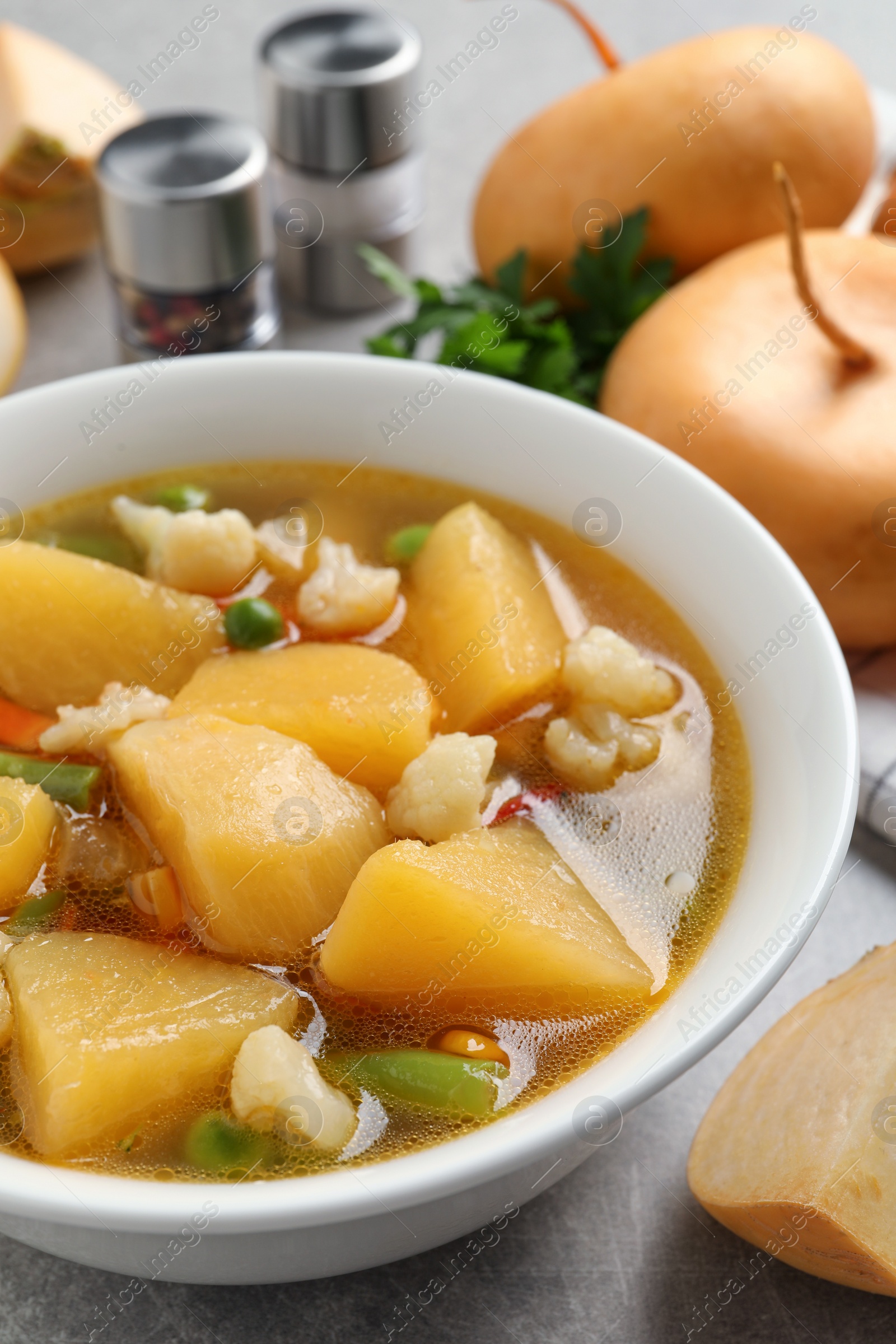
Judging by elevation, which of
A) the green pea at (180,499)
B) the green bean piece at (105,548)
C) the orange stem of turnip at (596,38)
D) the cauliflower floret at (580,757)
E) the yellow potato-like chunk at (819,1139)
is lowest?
the yellow potato-like chunk at (819,1139)

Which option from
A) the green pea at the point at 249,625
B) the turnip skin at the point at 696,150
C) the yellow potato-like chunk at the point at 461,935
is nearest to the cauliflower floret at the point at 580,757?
the yellow potato-like chunk at the point at 461,935

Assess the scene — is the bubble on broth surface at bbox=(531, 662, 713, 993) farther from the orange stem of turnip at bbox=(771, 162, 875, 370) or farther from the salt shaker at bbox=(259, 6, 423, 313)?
the salt shaker at bbox=(259, 6, 423, 313)

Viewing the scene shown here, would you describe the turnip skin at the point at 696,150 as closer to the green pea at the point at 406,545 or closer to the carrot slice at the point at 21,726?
the green pea at the point at 406,545

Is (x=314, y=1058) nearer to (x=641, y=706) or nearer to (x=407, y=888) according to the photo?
(x=407, y=888)

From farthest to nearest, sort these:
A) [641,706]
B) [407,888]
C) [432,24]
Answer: [432,24]
[641,706]
[407,888]

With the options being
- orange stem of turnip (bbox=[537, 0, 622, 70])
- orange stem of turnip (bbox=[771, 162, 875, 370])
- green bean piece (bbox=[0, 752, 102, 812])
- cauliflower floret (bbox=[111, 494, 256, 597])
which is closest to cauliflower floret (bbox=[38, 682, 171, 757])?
green bean piece (bbox=[0, 752, 102, 812])

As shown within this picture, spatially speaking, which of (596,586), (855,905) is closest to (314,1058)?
(596,586)
